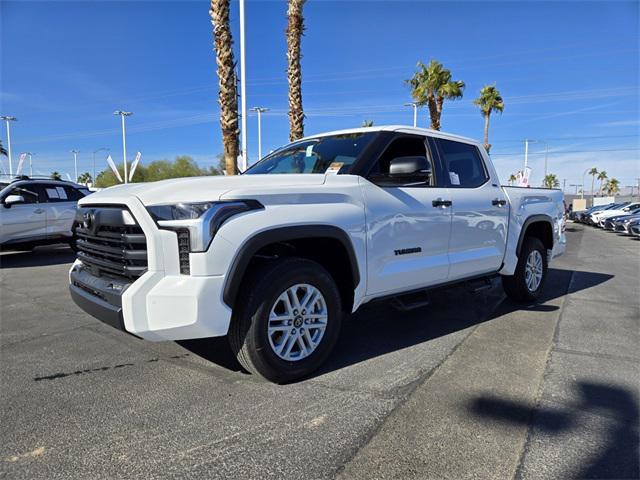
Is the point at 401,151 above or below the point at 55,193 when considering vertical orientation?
above

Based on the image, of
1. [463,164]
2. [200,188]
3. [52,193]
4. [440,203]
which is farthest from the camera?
[52,193]

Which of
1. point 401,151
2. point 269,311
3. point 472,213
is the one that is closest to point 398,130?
point 401,151

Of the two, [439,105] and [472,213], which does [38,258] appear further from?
[439,105]

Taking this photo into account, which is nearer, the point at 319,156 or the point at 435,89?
the point at 319,156

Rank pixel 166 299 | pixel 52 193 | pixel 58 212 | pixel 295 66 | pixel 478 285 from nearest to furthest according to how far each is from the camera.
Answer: pixel 166 299 → pixel 478 285 → pixel 58 212 → pixel 52 193 → pixel 295 66

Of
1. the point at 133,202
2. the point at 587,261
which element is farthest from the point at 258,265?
the point at 587,261

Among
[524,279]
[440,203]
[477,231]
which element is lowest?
[524,279]

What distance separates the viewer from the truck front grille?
2.92 metres

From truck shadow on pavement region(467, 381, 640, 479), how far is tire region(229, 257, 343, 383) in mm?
1141

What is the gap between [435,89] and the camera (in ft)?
89.6

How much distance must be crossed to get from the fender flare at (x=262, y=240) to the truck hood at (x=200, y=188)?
0.30m

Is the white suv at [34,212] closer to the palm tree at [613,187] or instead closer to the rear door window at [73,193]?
the rear door window at [73,193]

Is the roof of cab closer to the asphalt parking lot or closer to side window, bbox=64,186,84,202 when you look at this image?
the asphalt parking lot

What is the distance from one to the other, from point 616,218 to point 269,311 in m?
26.5
